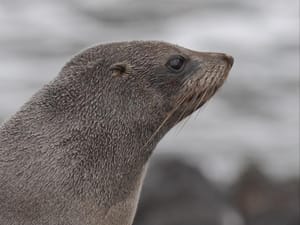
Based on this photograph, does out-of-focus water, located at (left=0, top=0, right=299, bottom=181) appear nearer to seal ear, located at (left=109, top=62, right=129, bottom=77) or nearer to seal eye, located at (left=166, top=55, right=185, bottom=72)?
seal eye, located at (left=166, top=55, right=185, bottom=72)

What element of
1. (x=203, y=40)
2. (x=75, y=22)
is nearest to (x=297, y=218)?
(x=203, y=40)

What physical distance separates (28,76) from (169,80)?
1676 cm

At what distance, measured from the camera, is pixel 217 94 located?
24.0 metres

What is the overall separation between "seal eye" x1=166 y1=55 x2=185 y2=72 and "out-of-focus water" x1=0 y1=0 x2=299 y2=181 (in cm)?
1050

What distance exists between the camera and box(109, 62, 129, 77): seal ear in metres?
8.27

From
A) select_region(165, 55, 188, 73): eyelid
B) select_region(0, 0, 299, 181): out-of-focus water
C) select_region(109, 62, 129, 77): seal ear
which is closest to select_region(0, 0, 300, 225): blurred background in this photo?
select_region(0, 0, 299, 181): out-of-focus water

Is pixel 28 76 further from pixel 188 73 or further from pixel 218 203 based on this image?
pixel 188 73

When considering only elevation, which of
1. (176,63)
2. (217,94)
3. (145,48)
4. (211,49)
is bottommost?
(211,49)

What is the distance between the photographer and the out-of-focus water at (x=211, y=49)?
2127cm

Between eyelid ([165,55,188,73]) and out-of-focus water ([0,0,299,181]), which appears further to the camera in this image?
out-of-focus water ([0,0,299,181])

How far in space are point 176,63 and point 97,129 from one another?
87 centimetres

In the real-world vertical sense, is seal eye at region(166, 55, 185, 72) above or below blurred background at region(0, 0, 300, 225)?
above

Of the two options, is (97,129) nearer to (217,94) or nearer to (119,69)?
(119,69)

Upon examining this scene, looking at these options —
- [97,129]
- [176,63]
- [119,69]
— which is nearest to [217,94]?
[176,63]
